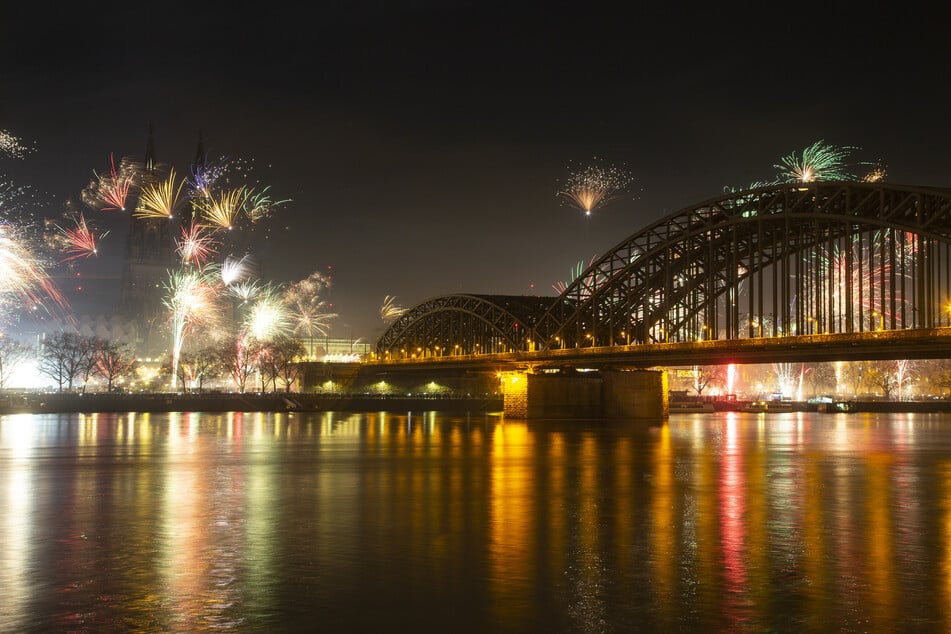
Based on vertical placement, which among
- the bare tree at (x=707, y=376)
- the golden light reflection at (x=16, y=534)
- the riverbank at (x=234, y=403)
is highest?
the bare tree at (x=707, y=376)

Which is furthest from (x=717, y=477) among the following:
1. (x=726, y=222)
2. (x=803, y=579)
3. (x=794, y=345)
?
(x=726, y=222)

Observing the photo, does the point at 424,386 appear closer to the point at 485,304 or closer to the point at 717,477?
the point at 485,304

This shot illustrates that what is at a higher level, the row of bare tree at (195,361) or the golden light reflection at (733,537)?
the row of bare tree at (195,361)

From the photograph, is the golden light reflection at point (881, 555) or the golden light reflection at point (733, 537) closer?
the golden light reflection at point (881, 555)

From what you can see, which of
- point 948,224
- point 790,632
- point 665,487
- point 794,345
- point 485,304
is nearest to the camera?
point 790,632

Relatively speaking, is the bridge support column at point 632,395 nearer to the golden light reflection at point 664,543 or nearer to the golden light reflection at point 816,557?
the golden light reflection at point 664,543

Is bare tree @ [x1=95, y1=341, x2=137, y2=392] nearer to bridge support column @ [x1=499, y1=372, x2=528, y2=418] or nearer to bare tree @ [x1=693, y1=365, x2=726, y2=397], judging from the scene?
bridge support column @ [x1=499, y1=372, x2=528, y2=418]

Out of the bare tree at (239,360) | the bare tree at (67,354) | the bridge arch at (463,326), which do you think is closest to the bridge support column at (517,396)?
the bridge arch at (463,326)
